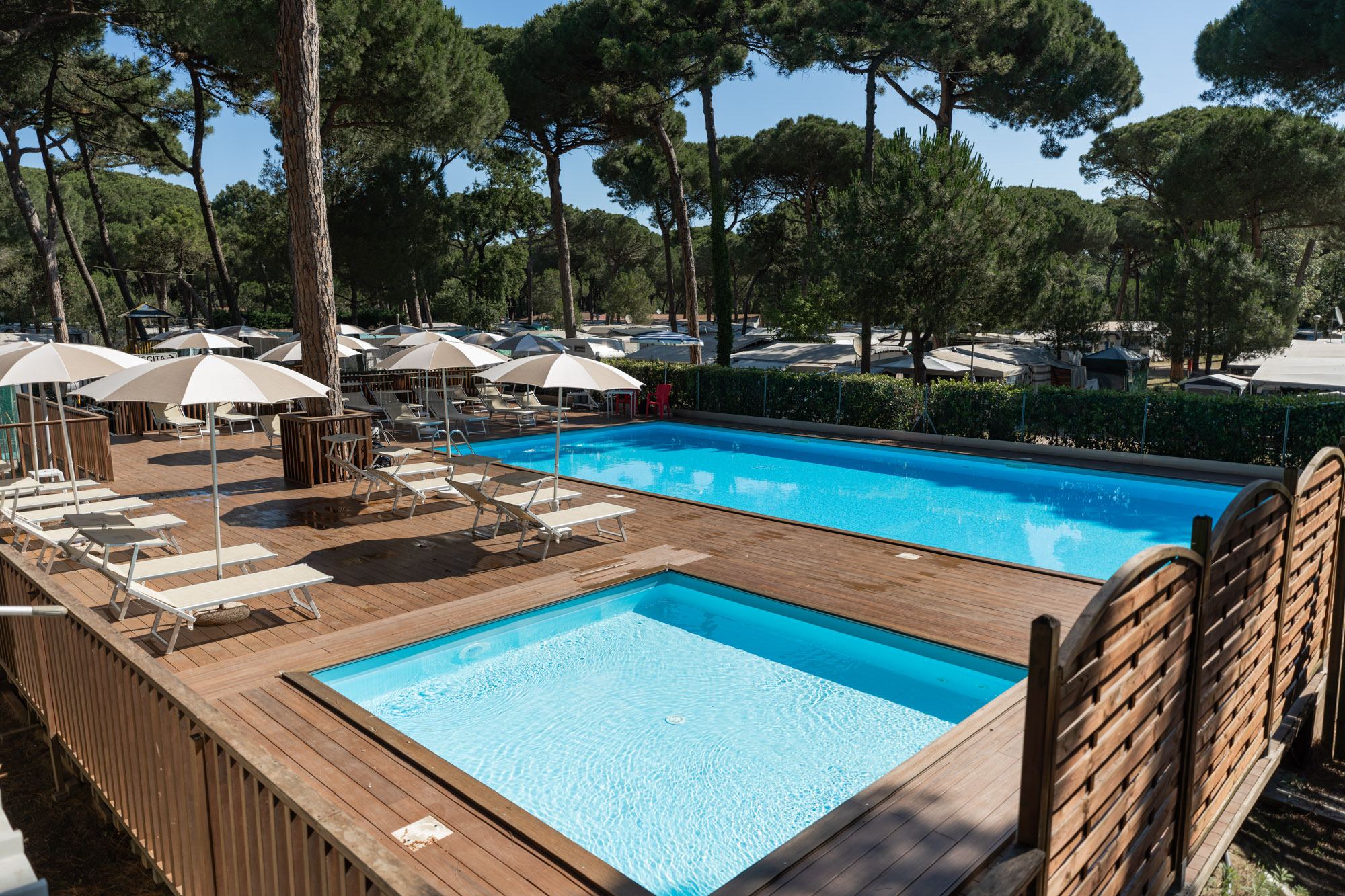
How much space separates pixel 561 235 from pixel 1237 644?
2653 centimetres

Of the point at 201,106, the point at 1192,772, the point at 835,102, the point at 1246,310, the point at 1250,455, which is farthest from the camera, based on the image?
the point at 835,102

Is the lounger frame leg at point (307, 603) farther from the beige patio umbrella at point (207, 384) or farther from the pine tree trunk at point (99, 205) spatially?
the pine tree trunk at point (99, 205)

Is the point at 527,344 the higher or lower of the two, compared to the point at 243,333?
lower

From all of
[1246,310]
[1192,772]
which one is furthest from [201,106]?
[1246,310]

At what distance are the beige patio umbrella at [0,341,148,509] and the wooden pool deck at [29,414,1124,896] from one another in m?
1.70

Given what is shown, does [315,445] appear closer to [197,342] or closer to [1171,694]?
[197,342]

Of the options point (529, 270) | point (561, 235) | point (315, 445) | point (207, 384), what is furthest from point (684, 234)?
point (529, 270)

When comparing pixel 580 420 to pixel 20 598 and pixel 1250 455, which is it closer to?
pixel 1250 455

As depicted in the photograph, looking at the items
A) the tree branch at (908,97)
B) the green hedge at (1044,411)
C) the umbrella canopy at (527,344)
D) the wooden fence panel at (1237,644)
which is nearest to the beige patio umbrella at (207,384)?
the wooden fence panel at (1237,644)

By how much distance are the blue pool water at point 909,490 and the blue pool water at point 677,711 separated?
3.42 m

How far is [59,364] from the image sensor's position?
24.7ft

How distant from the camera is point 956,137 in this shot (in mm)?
18734

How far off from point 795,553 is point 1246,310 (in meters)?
20.6

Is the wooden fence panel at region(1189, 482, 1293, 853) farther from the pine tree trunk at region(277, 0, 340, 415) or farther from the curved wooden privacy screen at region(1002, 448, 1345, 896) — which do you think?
the pine tree trunk at region(277, 0, 340, 415)
